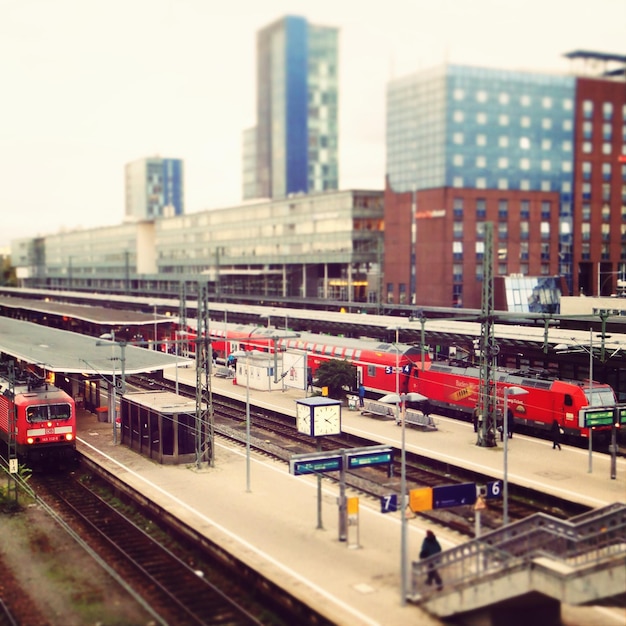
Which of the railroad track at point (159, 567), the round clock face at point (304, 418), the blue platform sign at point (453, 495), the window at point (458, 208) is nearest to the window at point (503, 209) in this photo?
the window at point (458, 208)

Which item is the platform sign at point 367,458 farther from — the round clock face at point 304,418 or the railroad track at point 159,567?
the railroad track at point 159,567

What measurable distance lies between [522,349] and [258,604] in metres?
33.7

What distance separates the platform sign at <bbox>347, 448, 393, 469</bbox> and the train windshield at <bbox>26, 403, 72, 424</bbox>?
620 inches

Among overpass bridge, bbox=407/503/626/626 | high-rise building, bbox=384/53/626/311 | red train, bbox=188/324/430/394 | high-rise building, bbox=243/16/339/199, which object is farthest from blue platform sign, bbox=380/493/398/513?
high-rise building, bbox=243/16/339/199

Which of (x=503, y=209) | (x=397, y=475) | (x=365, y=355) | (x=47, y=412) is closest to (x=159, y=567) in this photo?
(x=47, y=412)

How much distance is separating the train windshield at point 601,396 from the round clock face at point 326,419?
16.2m

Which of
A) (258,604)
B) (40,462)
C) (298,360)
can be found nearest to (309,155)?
(298,360)

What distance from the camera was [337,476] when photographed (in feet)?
113

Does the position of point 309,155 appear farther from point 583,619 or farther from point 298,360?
point 583,619

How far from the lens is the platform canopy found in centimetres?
4166

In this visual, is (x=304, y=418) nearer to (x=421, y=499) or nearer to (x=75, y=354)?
(x=421, y=499)

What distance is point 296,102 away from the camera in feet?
628

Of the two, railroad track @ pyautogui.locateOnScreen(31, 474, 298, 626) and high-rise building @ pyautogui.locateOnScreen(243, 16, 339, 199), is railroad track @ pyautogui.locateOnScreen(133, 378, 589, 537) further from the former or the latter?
high-rise building @ pyautogui.locateOnScreen(243, 16, 339, 199)

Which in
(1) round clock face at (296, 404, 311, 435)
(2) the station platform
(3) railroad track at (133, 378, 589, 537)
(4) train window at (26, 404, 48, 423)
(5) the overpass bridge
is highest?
(1) round clock face at (296, 404, 311, 435)
